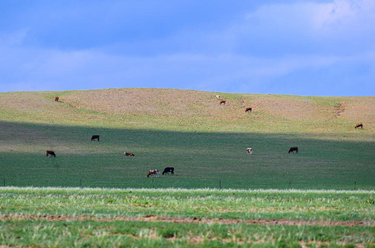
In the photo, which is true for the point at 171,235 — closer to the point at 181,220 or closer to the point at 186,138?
the point at 181,220

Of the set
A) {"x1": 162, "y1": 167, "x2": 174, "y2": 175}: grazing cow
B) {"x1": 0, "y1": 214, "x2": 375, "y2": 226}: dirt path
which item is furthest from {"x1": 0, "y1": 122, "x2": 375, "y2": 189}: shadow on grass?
{"x1": 0, "y1": 214, "x2": 375, "y2": 226}: dirt path

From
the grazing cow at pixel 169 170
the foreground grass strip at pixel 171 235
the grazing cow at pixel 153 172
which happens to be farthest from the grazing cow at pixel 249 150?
the foreground grass strip at pixel 171 235

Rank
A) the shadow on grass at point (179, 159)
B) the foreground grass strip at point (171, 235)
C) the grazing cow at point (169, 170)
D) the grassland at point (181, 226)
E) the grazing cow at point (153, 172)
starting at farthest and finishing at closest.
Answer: the grazing cow at point (169, 170)
the grazing cow at point (153, 172)
the shadow on grass at point (179, 159)
the grassland at point (181, 226)
the foreground grass strip at point (171, 235)

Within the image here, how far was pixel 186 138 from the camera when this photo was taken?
59.7m

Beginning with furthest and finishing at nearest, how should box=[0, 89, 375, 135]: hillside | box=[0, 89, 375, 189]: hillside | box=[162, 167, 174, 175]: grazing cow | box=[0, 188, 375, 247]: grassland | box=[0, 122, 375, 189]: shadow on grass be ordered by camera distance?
box=[0, 89, 375, 135]: hillside → box=[162, 167, 174, 175]: grazing cow → box=[0, 89, 375, 189]: hillside → box=[0, 122, 375, 189]: shadow on grass → box=[0, 188, 375, 247]: grassland

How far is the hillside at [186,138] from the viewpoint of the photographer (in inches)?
1485

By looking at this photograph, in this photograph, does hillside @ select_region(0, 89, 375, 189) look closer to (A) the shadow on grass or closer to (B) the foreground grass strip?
(A) the shadow on grass

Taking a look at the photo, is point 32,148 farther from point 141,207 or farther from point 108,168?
point 141,207

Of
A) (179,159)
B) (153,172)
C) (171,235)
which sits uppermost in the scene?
(179,159)

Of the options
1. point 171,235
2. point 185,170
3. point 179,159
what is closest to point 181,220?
point 171,235

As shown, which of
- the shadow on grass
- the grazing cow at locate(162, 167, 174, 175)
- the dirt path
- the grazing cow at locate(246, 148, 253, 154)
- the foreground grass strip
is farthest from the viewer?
the grazing cow at locate(246, 148, 253, 154)

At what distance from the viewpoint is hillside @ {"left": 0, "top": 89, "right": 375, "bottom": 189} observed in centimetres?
3772

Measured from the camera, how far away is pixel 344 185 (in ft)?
113

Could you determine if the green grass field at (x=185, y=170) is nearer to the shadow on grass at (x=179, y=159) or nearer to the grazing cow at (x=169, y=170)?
the shadow on grass at (x=179, y=159)
